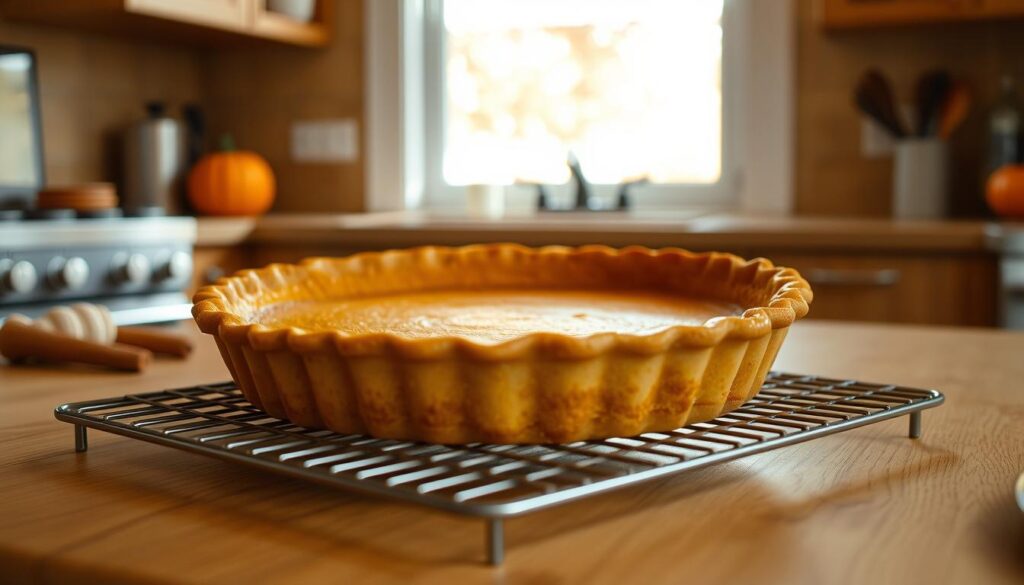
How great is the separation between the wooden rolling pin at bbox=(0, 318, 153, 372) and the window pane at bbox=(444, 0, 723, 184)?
2395mm

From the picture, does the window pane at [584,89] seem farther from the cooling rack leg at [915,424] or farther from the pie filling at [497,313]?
the cooling rack leg at [915,424]

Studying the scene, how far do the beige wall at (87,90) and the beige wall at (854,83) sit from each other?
2.02 meters

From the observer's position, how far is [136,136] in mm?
3053

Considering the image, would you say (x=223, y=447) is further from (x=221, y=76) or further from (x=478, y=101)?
(x=221, y=76)

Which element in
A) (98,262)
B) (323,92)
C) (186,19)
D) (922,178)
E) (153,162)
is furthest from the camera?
(323,92)

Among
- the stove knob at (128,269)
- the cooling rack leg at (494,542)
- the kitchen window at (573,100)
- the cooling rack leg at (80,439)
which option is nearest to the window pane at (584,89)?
the kitchen window at (573,100)

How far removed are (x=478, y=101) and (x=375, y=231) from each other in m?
0.87

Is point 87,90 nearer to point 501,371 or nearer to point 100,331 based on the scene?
point 100,331

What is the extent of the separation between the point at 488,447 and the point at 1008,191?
220cm

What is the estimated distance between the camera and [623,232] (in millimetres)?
2395

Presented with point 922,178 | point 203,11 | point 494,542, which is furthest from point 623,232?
point 494,542

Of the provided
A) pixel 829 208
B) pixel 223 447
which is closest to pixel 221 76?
pixel 829 208

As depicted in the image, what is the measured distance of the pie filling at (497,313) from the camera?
0.66 meters

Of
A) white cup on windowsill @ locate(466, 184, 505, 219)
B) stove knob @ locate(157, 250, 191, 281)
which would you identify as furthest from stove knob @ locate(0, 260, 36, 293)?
white cup on windowsill @ locate(466, 184, 505, 219)
